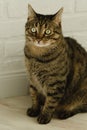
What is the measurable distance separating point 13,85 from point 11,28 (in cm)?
28

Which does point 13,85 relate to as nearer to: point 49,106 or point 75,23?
point 49,106

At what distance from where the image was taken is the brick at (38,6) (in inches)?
58.8

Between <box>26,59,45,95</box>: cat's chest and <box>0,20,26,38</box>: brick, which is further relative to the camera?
<box>0,20,26,38</box>: brick

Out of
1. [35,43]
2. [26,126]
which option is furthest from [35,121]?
[35,43]

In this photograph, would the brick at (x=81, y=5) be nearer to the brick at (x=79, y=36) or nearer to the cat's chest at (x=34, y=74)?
the brick at (x=79, y=36)

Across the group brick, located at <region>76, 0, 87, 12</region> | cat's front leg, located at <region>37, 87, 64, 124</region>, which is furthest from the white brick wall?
cat's front leg, located at <region>37, 87, 64, 124</region>

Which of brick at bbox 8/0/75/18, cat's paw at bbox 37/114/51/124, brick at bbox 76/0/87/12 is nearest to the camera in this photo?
cat's paw at bbox 37/114/51/124

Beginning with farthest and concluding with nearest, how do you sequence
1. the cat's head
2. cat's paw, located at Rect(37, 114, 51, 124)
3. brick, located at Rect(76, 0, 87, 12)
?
1. brick, located at Rect(76, 0, 87, 12)
2. cat's paw, located at Rect(37, 114, 51, 124)
3. the cat's head

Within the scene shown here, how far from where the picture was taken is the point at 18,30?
154cm

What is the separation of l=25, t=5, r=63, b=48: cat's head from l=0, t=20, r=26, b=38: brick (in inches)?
8.9

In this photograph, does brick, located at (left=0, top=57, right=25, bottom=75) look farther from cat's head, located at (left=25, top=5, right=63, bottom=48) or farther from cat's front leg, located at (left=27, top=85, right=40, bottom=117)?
cat's head, located at (left=25, top=5, right=63, bottom=48)

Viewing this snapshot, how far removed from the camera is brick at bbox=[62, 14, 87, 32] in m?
1.62

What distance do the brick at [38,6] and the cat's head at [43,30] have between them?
0.70 ft

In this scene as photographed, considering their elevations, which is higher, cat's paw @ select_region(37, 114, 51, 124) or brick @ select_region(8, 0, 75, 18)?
brick @ select_region(8, 0, 75, 18)
